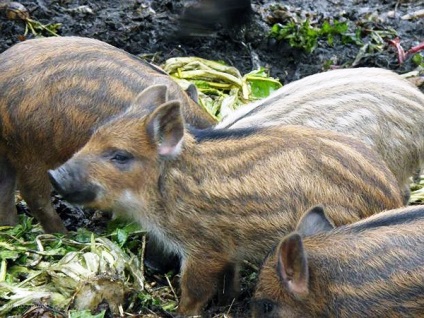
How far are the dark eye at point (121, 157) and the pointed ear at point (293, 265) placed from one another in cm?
117

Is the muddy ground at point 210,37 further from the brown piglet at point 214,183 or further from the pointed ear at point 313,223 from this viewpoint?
the pointed ear at point 313,223

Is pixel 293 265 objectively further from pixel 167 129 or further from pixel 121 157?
pixel 121 157

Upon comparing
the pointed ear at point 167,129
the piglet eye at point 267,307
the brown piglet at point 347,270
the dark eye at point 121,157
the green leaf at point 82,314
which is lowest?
the green leaf at point 82,314

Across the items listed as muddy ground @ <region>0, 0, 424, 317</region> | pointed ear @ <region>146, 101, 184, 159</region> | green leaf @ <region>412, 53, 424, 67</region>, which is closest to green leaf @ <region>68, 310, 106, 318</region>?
pointed ear @ <region>146, 101, 184, 159</region>

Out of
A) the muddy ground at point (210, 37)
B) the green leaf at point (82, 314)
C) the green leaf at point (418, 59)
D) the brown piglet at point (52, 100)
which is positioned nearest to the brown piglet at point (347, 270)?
the green leaf at point (82, 314)

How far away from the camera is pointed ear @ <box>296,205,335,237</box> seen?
5234 millimetres

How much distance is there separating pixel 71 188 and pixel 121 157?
33cm

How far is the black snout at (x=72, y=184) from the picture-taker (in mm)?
5566

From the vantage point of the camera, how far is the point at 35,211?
6.42 meters

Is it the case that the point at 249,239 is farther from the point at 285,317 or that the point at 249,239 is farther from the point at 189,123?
the point at 189,123

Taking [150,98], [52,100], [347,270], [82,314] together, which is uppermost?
[150,98]

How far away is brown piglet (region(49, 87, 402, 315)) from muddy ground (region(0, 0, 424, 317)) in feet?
10.2

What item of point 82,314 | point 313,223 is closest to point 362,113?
point 313,223

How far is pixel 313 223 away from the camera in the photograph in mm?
5246
